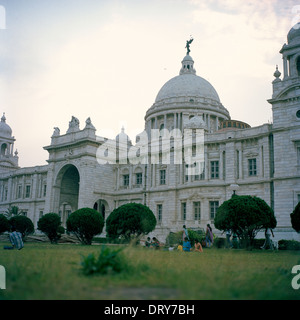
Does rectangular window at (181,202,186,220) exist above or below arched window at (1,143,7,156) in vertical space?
below

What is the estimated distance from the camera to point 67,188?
49.2 m

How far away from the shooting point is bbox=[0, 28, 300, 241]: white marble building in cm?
3122

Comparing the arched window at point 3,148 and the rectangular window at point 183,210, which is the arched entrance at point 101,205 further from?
the arched window at point 3,148

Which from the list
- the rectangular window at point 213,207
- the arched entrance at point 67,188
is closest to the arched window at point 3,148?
the arched entrance at point 67,188

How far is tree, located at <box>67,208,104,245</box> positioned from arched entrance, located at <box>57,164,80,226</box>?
20.0 metres

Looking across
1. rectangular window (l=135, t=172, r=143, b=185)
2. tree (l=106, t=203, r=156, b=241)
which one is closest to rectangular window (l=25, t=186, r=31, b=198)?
rectangular window (l=135, t=172, r=143, b=185)

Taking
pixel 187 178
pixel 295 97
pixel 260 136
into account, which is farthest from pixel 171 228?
pixel 295 97

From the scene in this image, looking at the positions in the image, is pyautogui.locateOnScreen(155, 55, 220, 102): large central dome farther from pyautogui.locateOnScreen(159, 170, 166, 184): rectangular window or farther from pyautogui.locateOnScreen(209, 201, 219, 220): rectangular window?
pyautogui.locateOnScreen(209, 201, 219, 220): rectangular window

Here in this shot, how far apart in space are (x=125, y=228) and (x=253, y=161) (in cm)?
1567

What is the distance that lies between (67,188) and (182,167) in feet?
58.3

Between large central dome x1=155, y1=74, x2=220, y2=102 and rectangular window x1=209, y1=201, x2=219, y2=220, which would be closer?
rectangular window x1=209, y1=201, x2=219, y2=220

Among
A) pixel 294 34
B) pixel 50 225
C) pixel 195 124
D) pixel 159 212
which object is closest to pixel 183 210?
pixel 159 212
